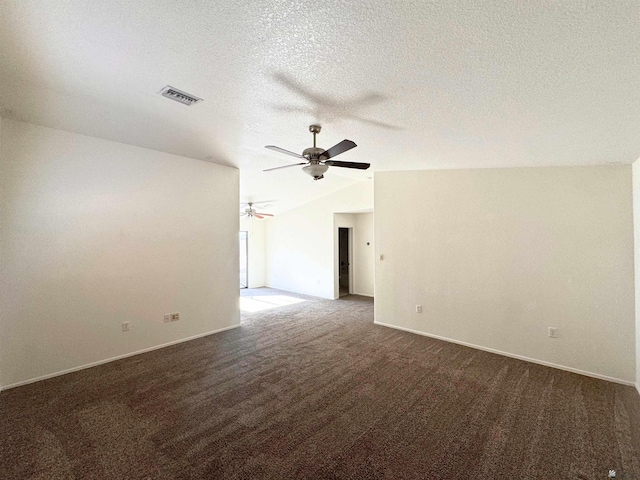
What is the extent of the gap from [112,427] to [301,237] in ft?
21.1

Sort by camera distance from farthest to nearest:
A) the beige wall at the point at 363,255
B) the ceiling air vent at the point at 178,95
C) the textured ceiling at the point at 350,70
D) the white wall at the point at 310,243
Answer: the beige wall at the point at 363,255
the white wall at the point at 310,243
the ceiling air vent at the point at 178,95
the textured ceiling at the point at 350,70

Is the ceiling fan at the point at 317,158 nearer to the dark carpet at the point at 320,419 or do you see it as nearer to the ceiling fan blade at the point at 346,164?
the ceiling fan blade at the point at 346,164

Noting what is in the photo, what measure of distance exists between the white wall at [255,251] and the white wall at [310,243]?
0.61ft

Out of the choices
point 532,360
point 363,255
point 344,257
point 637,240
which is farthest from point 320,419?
point 344,257

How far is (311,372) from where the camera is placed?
134 inches

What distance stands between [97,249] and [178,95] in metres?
2.46

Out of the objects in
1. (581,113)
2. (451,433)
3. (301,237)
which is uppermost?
(581,113)

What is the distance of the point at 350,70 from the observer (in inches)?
73.3

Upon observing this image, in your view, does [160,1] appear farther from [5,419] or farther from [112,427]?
[5,419]

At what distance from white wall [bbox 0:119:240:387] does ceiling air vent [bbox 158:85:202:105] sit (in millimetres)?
1969

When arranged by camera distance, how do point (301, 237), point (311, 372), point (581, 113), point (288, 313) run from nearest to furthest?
point (581, 113) < point (311, 372) < point (288, 313) < point (301, 237)

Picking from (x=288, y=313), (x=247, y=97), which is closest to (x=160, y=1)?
(x=247, y=97)

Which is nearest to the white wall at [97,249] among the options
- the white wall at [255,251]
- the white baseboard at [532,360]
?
the white baseboard at [532,360]

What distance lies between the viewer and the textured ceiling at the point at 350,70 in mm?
1329
